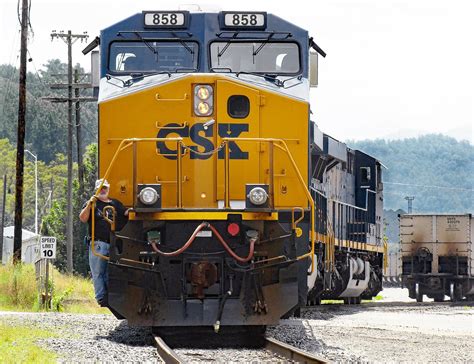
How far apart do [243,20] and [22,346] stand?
4821mm

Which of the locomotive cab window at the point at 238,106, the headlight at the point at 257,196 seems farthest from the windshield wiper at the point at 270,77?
the headlight at the point at 257,196

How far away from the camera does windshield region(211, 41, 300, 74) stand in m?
13.4

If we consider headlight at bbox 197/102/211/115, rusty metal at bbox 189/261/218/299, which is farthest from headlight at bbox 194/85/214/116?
rusty metal at bbox 189/261/218/299

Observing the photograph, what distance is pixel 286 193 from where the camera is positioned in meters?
13.0

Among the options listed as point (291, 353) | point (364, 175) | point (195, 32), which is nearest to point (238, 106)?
point (195, 32)

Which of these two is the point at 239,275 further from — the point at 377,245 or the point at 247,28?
the point at 377,245

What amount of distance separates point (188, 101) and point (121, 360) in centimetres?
369

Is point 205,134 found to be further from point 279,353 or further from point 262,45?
point 279,353

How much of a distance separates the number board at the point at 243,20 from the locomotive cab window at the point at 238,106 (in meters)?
0.92

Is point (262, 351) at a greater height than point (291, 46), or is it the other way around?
point (291, 46)

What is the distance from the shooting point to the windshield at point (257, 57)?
13391mm

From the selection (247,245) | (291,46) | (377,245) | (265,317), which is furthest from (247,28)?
(377,245)

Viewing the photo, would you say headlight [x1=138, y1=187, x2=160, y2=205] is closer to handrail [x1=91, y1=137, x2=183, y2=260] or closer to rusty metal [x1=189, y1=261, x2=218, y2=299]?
handrail [x1=91, y1=137, x2=183, y2=260]

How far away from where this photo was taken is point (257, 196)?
12.3 m
